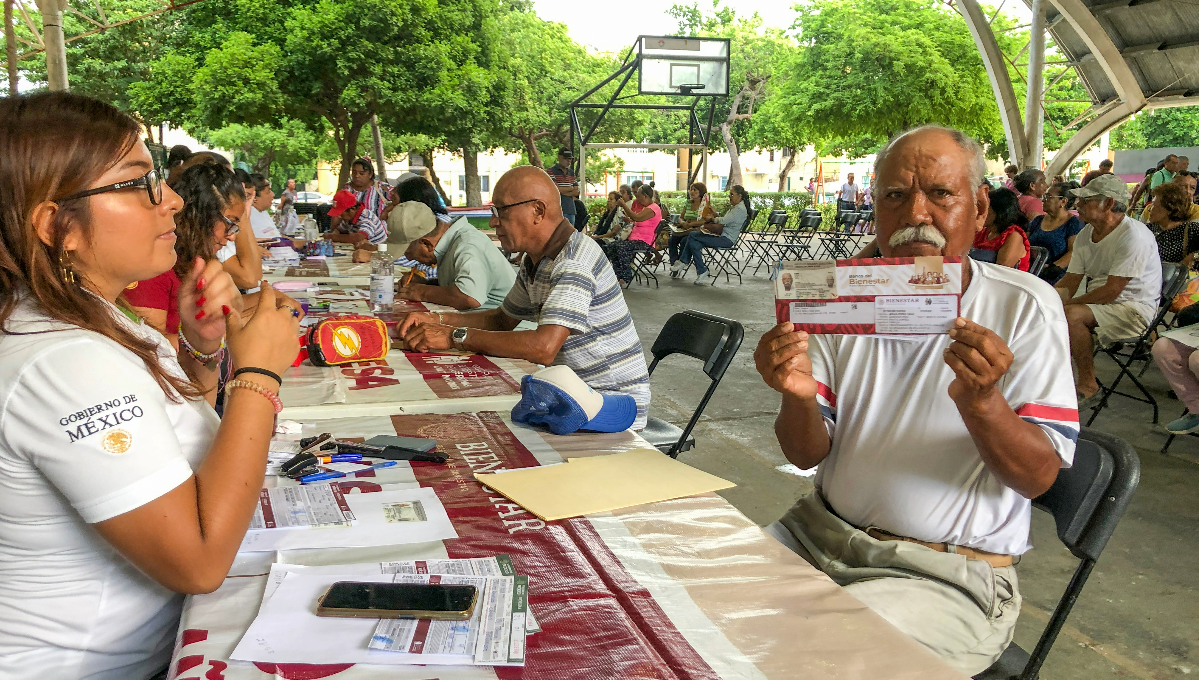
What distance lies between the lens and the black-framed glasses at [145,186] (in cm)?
128

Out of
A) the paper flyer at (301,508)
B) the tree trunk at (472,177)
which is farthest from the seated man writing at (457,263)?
the tree trunk at (472,177)

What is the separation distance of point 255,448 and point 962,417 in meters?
1.27

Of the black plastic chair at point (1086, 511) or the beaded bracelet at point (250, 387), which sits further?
the black plastic chair at point (1086, 511)

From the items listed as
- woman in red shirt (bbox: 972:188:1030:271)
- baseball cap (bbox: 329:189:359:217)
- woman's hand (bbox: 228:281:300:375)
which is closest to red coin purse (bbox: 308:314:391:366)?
woman's hand (bbox: 228:281:300:375)

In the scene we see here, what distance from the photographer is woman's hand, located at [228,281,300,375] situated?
4.67 feet

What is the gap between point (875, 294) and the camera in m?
1.47

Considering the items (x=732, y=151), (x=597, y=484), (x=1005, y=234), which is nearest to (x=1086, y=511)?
(x=597, y=484)

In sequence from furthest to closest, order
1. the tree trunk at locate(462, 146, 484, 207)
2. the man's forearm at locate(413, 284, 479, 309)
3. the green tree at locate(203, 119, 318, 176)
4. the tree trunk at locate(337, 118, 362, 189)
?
1. the green tree at locate(203, 119, 318, 176)
2. the tree trunk at locate(462, 146, 484, 207)
3. the tree trunk at locate(337, 118, 362, 189)
4. the man's forearm at locate(413, 284, 479, 309)

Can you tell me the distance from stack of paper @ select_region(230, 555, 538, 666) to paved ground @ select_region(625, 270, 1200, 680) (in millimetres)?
2089

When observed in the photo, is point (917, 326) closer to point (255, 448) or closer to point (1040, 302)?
point (1040, 302)

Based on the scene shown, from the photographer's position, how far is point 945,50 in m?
21.3

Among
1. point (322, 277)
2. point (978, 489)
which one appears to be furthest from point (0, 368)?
point (322, 277)

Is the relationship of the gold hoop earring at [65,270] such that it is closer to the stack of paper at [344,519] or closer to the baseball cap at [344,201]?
the stack of paper at [344,519]

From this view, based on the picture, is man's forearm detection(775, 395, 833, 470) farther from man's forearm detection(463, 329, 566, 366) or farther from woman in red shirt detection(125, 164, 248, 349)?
woman in red shirt detection(125, 164, 248, 349)
